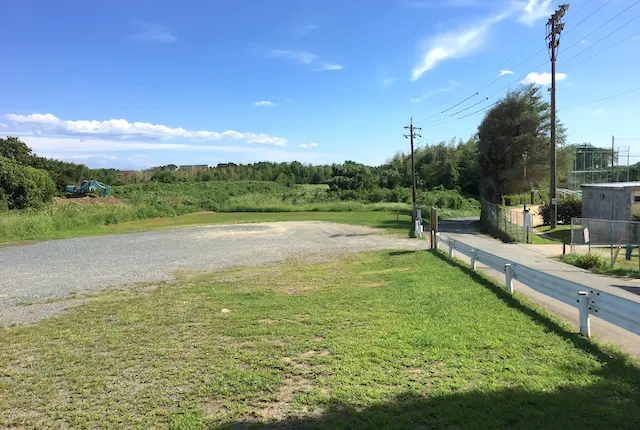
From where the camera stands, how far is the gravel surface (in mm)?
11430

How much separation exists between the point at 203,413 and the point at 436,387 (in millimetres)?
2352

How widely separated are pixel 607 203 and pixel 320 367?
88.1 ft

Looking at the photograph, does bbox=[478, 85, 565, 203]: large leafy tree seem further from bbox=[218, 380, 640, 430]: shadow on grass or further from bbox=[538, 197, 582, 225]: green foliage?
bbox=[218, 380, 640, 430]: shadow on grass

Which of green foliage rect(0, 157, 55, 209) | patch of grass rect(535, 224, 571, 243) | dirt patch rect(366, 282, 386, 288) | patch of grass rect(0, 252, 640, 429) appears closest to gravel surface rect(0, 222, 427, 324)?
patch of grass rect(0, 252, 640, 429)

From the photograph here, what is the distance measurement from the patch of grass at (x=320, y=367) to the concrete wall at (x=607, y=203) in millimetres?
19925

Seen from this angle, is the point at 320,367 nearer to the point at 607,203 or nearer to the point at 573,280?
the point at 573,280

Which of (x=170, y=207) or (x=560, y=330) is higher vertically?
(x=560, y=330)

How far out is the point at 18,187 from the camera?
39.8 meters

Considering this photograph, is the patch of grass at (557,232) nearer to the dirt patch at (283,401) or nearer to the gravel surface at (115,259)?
the gravel surface at (115,259)

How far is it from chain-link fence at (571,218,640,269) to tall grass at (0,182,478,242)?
32.4 metres

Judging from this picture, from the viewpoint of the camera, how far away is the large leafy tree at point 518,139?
35625 millimetres

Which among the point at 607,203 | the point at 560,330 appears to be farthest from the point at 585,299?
the point at 607,203

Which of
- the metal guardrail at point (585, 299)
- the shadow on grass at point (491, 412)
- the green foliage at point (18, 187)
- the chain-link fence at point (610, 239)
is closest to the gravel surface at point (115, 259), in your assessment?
the chain-link fence at point (610, 239)

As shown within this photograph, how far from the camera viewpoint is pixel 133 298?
419 inches
